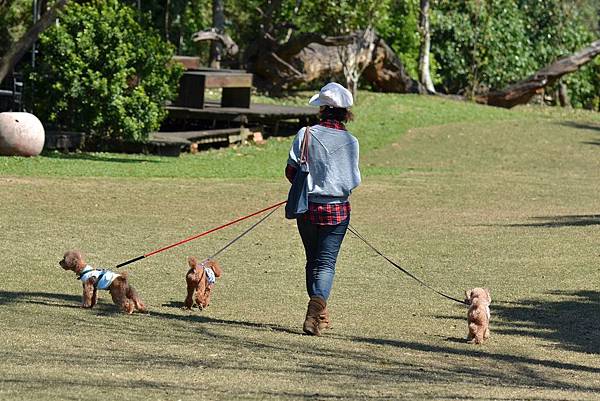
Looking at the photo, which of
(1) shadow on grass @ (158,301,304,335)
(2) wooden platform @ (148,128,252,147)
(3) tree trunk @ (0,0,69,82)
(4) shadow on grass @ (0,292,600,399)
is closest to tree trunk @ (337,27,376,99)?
(2) wooden platform @ (148,128,252,147)

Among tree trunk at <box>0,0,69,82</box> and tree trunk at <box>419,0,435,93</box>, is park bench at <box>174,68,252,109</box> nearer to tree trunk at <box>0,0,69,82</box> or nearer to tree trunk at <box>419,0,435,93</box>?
tree trunk at <box>0,0,69,82</box>

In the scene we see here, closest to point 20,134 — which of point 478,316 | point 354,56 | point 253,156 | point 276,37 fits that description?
point 253,156

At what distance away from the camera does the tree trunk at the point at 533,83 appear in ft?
126

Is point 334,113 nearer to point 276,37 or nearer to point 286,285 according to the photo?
point 286,285

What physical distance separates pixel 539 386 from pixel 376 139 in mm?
21217

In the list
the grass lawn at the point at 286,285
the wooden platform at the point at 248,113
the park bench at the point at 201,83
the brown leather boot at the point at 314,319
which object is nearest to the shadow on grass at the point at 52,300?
the grass lawn at the point at 286,285

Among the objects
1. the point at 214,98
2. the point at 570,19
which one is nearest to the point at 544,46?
the point at 570,19

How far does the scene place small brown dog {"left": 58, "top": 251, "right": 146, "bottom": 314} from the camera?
368 inches

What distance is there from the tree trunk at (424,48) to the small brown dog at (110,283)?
94.7 feet

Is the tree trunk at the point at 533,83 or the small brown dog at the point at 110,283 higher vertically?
the tree trunk at the point at 533,83

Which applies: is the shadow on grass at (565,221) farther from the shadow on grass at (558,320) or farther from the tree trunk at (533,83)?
the tree trunk at (533,83)

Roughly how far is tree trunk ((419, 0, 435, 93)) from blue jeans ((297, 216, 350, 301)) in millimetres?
29036

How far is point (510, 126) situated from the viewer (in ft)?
102

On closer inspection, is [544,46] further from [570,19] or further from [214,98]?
[214,98]
